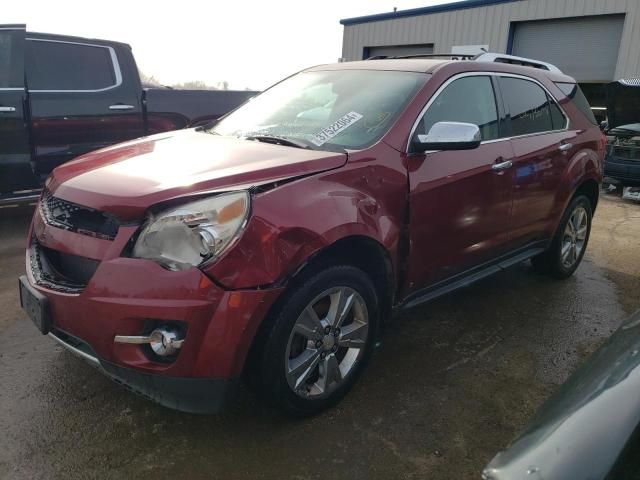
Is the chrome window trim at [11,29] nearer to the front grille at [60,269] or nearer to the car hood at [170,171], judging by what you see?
the car hood at [170,171]

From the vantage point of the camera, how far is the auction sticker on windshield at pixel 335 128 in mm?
2803

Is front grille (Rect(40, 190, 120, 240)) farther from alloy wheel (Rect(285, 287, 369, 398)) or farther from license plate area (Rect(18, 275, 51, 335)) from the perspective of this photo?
alloy wheel (Rect(285, 287, 369, 398))

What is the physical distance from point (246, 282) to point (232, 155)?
781 mm

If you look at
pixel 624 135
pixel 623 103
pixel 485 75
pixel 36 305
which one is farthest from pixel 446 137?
pixel 623 103

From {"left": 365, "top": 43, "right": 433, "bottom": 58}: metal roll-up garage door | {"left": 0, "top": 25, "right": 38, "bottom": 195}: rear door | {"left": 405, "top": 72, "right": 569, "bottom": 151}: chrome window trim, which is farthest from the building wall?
{"left": 0, "top": 25, "right": 38, "bottom": 195}: rear door

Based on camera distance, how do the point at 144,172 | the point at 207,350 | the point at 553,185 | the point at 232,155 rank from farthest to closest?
the point at 553,185 → the point at 232,155 → the point at 144,172 → the point at 207,350

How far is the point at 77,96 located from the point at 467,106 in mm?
4035

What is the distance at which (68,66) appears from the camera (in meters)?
5.51

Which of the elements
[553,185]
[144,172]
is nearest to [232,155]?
[144,172]

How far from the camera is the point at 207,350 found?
2.08 m

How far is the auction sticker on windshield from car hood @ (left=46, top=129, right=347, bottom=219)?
18 cm

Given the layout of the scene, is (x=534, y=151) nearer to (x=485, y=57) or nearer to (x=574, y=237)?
(x=485, y=57)

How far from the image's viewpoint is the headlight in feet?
6.79

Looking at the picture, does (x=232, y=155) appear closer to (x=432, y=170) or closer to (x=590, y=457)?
(x=432, y=170)
